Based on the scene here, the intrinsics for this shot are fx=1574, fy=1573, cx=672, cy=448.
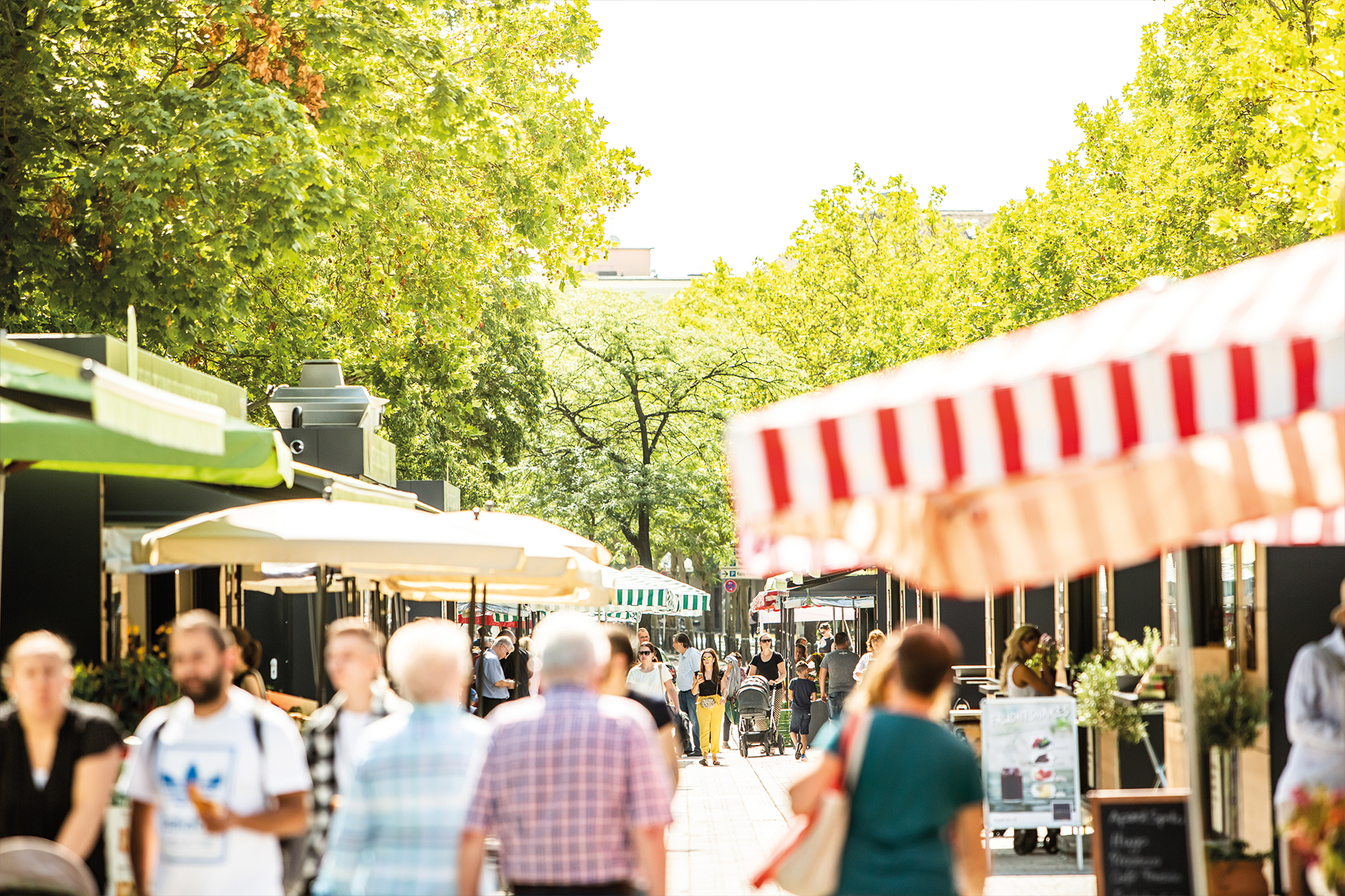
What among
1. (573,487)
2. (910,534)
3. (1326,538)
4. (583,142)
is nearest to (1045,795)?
(1326,538)

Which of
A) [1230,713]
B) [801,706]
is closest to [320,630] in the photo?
[1230,713]

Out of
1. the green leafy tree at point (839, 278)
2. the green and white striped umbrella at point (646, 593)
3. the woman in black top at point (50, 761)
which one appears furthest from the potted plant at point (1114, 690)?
the green leafy tree at point (839, 278)

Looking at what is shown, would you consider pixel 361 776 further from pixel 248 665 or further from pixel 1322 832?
pixel 248 665

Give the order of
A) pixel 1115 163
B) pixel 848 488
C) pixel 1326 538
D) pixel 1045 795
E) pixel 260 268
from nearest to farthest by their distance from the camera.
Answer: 1. pixel 848 488
2. pixel 1326 538
3. pixel 1045 795
4. pixel 260 268
5. pixel 1115 163

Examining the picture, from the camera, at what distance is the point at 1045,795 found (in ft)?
36.2

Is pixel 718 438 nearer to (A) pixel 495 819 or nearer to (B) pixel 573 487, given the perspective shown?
(B) pixel 573 487

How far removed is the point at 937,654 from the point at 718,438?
117ft

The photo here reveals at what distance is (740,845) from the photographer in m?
13.2

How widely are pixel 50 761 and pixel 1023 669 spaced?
27.3 ft

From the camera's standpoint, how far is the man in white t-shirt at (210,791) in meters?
5.15

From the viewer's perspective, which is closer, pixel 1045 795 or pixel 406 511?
pixel 406 511

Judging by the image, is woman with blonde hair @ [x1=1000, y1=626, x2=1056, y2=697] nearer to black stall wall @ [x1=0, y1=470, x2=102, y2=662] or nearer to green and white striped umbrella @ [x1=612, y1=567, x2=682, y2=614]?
black stall wall @ [x1=0, y1=470, x2=102, y2=662]

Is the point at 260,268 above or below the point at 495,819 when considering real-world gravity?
above

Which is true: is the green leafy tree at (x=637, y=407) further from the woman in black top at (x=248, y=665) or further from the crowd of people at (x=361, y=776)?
the crowd of people at (x=361, y=776)
